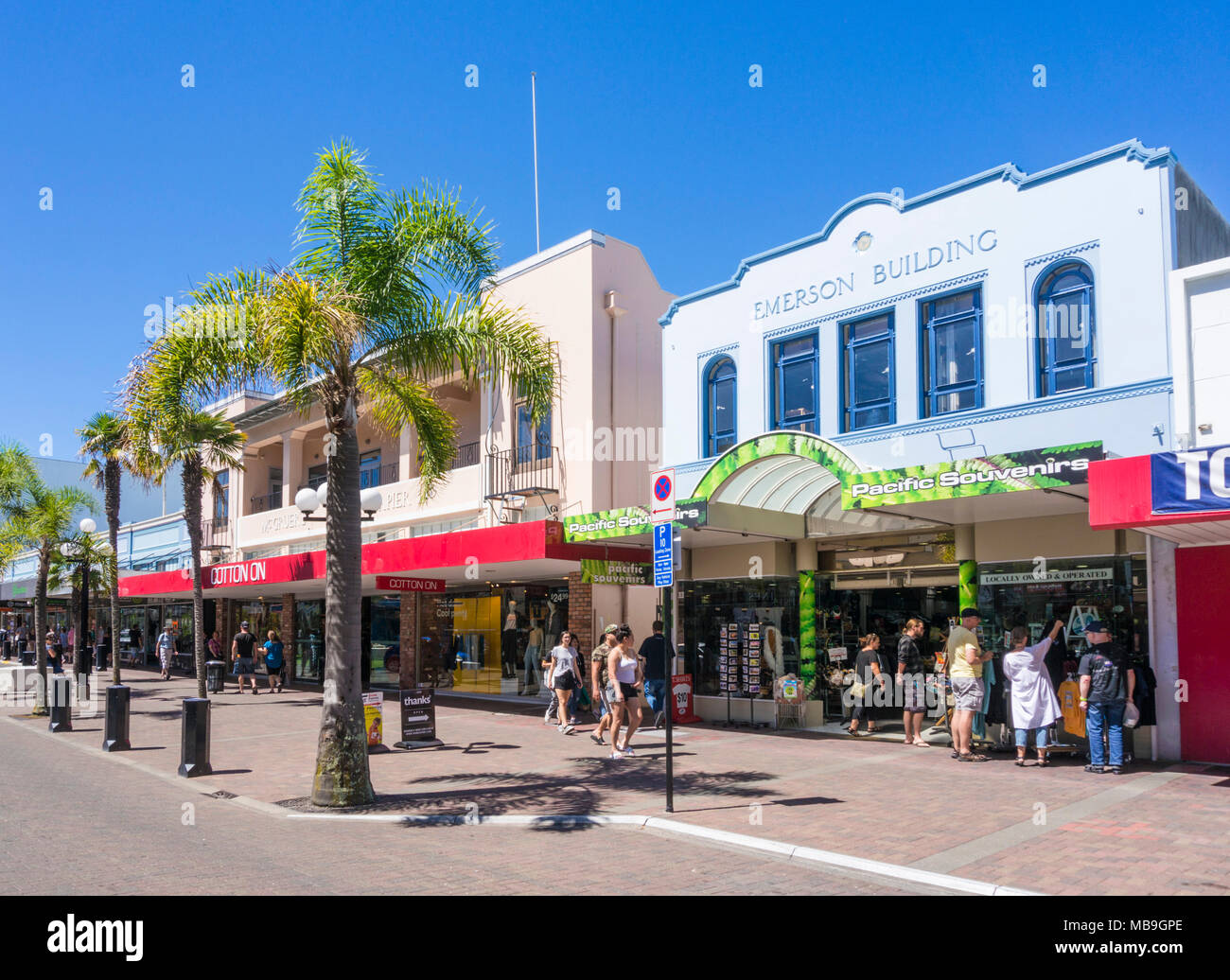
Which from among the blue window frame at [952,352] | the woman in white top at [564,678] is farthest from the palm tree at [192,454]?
the blue window frame at [952,352]

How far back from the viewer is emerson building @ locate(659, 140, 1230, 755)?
1200 centimetres

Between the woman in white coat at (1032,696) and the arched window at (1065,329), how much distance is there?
3490mm

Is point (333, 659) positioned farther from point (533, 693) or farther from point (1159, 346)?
point (533, 693)

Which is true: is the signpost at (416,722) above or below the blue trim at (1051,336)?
below

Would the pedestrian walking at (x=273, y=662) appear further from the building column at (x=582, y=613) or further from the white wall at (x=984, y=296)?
the white wall at (x=984, y=296)

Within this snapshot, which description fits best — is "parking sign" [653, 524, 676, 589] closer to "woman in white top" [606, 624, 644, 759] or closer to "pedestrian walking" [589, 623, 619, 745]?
"woman in white top" [606, 624, 644, 759]

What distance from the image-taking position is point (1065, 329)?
12859 millimetres

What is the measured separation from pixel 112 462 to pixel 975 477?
61.8 feet

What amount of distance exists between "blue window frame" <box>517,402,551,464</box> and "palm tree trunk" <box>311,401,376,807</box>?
9932mm

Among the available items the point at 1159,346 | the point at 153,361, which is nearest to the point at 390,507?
the point at 153,361

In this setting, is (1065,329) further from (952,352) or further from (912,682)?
(912,682)

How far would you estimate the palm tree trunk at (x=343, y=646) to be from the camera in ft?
32.4

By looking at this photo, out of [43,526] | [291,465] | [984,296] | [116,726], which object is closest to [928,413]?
[984,296]

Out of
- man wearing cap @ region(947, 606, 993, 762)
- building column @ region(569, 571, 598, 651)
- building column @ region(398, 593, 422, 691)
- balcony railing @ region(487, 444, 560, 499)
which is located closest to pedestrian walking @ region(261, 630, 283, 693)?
building column @ region(398, 593, 422, 691)
